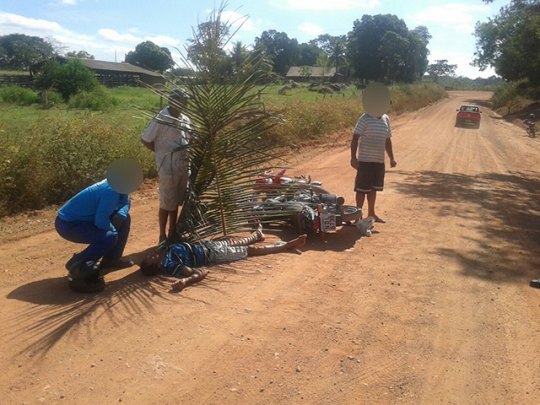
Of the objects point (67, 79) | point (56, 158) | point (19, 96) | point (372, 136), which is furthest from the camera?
point (67, 79)

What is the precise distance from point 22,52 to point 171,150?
6881 centimetres

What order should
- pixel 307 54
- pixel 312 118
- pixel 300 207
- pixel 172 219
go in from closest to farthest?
pixel 172 219, pixel 300 207, pixel 312 118, pixel 307 54

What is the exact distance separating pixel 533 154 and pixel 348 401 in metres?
18.6

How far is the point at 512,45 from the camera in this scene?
38.2m

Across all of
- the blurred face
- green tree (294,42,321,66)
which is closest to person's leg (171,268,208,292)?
the blurred face

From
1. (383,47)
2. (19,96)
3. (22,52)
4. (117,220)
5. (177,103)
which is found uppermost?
(383,47)

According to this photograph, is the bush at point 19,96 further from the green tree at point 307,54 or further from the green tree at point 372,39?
the green tree at point 307,54

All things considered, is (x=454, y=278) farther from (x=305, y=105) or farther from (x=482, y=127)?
(x=482, y=127)

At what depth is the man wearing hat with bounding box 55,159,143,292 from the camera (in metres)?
4.53

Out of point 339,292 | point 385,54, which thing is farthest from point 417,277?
point 385,54

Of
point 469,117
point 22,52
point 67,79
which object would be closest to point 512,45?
point 469,117

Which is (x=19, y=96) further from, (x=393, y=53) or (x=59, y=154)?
(x=393, y=53)

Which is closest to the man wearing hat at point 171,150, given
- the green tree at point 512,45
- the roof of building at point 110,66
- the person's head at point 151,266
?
the person's head at point 151,266

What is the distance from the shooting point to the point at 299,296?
4.60 m
